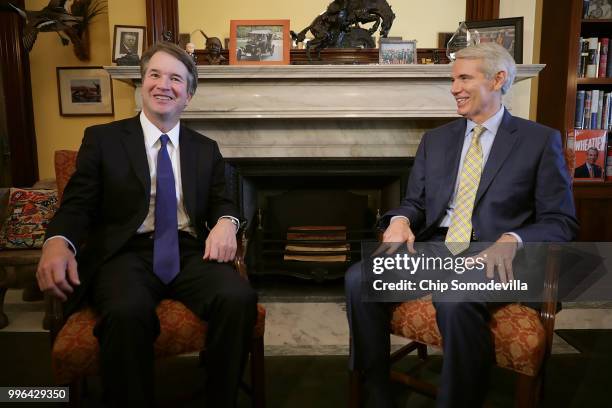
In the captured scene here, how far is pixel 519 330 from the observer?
1234mm

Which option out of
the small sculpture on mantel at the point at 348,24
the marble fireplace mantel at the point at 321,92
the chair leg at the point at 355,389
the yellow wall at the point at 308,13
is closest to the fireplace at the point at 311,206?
the marble fireplace mantel at the point at 321,92

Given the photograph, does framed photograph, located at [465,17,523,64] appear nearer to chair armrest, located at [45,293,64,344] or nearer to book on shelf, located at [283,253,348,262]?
book on shelf, located at [283,253,348,262]

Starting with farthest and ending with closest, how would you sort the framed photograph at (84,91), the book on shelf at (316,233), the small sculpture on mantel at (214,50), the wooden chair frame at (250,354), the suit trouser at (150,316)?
the framed photograph at (84,91), the book on shelf at (316,233), the small sculpture on mantel at (214,50), the wooden chair frame at (250,354), the suit trouser at (150,316)

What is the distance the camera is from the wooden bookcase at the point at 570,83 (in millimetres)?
2699

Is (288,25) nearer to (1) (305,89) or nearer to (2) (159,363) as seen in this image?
(1) (305,89)

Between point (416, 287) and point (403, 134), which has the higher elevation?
point (403, 134)

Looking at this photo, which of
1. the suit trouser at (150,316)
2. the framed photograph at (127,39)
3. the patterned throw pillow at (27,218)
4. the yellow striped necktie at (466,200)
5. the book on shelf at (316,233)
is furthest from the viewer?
the book on shelf at (316,233)

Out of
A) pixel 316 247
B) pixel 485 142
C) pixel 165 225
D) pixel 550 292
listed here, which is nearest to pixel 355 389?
pixel 550 292

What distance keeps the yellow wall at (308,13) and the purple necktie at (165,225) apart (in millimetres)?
1606

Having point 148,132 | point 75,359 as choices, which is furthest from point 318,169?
point 75,359

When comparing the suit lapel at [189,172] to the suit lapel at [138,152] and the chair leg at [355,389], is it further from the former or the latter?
the chair leg at [355,389]

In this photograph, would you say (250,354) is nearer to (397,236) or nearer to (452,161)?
(397,236)

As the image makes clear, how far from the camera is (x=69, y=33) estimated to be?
9.57 ft

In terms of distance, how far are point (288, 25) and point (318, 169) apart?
83 centimetres
